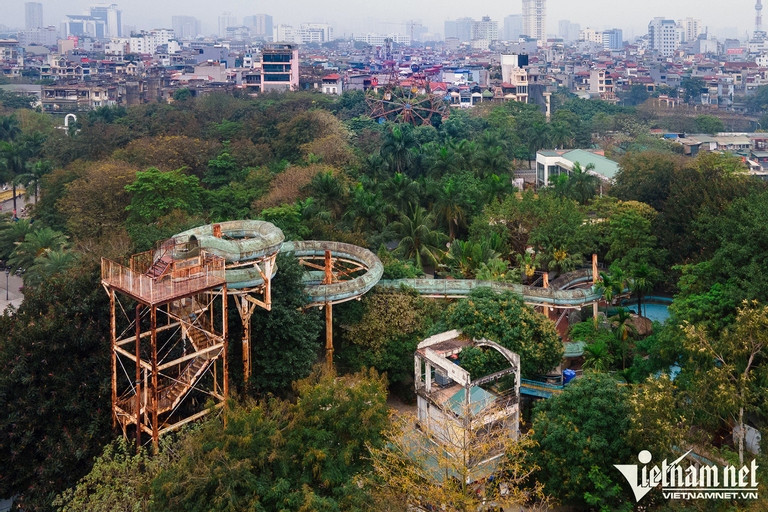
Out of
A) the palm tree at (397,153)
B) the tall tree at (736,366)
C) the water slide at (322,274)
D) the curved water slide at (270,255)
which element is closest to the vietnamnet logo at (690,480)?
the tall tree at (736,366)

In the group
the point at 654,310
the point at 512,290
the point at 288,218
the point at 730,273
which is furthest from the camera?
the point at 288,218

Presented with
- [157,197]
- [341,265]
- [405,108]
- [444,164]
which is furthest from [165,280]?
[405,108]

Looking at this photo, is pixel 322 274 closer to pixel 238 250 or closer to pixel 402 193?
pixel 238 250

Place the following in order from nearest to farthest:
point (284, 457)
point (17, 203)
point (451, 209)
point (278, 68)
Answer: point (284, 457), point (451, 209), point (17, 203), point (278, 68)

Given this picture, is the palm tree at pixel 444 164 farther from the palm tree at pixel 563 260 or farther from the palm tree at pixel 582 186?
the palm tree at pixel 563 260

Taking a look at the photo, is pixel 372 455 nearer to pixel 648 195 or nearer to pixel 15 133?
pixel 648 195

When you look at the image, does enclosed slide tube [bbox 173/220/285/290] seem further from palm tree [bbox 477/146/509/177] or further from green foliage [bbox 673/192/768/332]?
palm tree [bbox 477/146/509/177]

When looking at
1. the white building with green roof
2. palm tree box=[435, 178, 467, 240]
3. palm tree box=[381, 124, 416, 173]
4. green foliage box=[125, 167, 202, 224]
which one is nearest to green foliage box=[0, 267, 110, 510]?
green foliage box=[125, 167, 202, 224]
